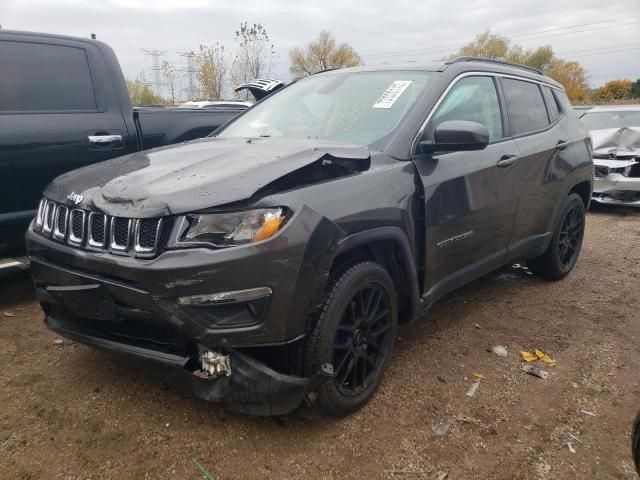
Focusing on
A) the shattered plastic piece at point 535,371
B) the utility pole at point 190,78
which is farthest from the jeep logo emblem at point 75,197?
the utility pole at point 190,78

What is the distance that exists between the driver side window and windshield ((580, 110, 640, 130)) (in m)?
6.67

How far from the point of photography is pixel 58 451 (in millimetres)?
2270

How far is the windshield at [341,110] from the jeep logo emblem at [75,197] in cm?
122

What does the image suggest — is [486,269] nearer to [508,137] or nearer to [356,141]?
[508,137]

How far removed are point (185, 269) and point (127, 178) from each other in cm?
64

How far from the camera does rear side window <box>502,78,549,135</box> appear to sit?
3.79 meters

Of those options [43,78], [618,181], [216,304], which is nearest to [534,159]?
[216,304]

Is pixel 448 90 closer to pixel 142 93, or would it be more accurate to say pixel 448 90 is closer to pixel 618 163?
pixel 618 163

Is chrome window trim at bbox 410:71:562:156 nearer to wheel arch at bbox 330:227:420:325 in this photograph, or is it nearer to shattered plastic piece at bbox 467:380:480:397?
wheel arch at bbox 330:227:420:325

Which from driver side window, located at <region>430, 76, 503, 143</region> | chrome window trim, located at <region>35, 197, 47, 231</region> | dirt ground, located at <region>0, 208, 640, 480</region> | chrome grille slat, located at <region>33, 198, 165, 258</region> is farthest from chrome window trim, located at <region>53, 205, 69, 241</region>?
driver side window, located at <region>430, 76, 503, 143</region>

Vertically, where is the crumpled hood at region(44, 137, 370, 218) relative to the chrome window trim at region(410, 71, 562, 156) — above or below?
below

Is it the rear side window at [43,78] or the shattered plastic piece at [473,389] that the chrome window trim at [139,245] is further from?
the rear side window at [43,78]

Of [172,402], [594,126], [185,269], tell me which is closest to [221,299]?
[185,269]

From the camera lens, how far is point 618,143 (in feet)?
28.1
